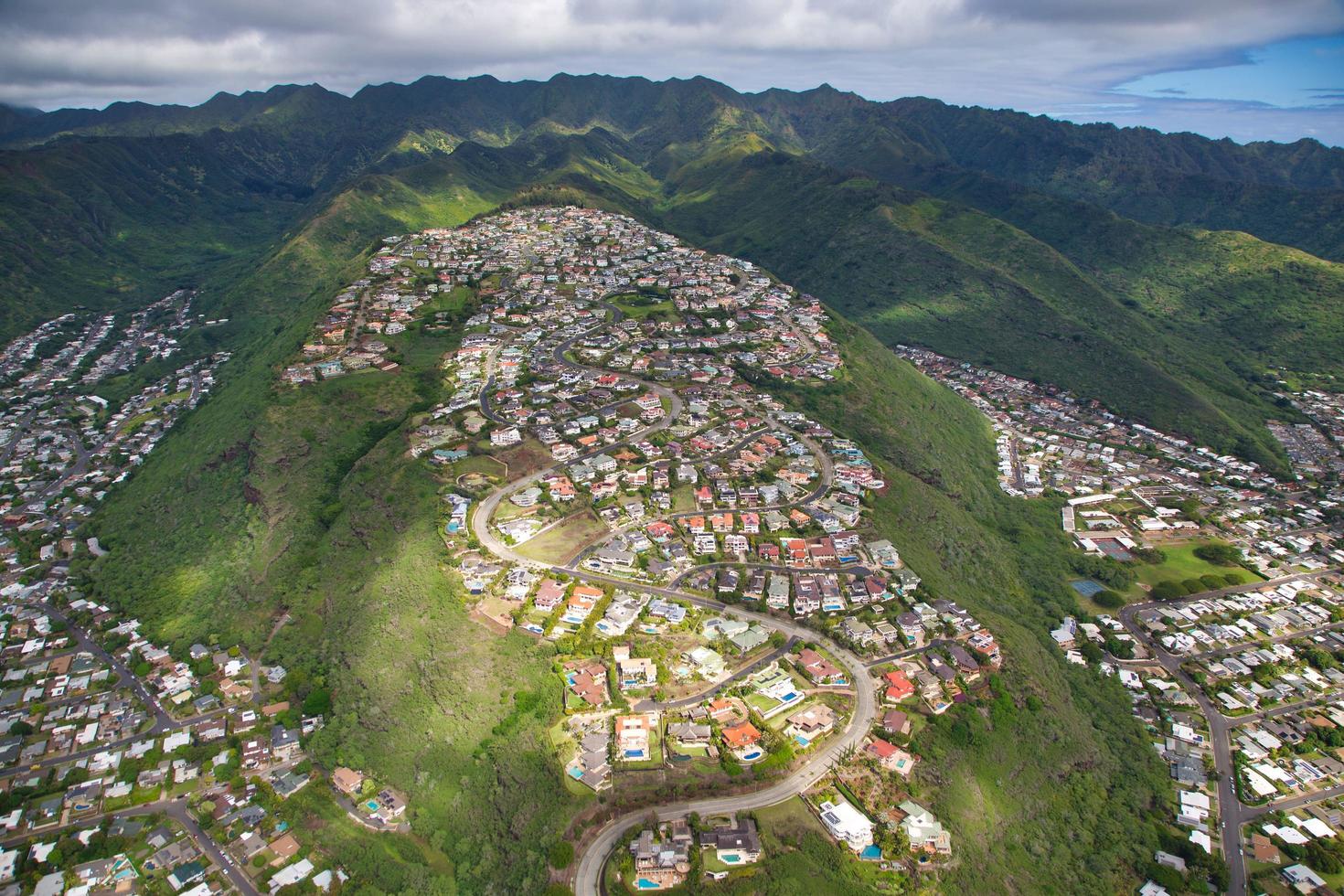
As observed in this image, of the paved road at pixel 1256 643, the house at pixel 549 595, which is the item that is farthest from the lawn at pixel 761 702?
the paved road at pixel 1256 643

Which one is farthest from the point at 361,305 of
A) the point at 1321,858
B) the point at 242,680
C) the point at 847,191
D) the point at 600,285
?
the point at 847,191

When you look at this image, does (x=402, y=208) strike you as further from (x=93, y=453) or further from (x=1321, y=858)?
(x=1321, y=858)

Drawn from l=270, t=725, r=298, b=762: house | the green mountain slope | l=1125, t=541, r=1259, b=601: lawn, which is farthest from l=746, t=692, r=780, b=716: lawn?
l=1125, t=541, r=1259, b=601: lawn

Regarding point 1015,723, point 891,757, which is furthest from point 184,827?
point 1015,723

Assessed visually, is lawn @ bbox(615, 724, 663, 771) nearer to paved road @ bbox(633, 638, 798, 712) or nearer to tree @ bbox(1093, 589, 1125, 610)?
paved road @ bbox(633, 638, 798, 712)

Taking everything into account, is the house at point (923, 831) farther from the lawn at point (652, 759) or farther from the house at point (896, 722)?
the lawn at point (652, 759)

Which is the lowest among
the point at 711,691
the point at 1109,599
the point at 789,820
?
the point at 1109,599

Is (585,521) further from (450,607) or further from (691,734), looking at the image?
(691,734)
